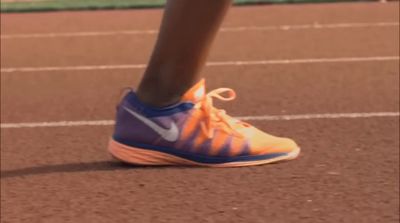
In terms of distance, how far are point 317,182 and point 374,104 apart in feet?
5.81

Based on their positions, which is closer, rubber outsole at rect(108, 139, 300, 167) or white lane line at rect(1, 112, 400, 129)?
rubber outsole at rect(108, 139, 300, 167)

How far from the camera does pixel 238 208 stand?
3.16 meters

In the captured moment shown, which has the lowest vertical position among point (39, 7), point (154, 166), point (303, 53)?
point (39, 7)

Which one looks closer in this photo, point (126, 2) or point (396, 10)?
point (396, 10)

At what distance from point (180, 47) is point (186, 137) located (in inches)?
14.0

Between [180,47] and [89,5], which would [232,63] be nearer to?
[180,47]

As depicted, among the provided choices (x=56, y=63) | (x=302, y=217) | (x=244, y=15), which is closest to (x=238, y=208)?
(x=302, y=217)

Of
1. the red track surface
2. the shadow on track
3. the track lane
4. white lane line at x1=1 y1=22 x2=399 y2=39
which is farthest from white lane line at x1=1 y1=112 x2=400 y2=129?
white lane line at x1=1 y1=22 x2=399 y2=39

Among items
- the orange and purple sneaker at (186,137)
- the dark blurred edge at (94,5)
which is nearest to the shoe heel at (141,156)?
the orange and purple sneaker at (186,137)

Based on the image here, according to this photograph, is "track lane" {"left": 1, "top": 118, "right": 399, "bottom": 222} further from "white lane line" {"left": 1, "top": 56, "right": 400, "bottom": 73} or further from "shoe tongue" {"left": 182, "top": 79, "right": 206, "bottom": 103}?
"white lane line" {"left": 1, "top": 56, "right": 400, "bottom": 73}

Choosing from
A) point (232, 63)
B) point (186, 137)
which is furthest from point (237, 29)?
point (186, 137)

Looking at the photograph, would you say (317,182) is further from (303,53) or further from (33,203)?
(303,53)

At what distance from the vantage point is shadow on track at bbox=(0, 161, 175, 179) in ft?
12.2

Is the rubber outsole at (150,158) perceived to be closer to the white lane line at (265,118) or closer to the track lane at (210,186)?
the track lane at (210,186)
